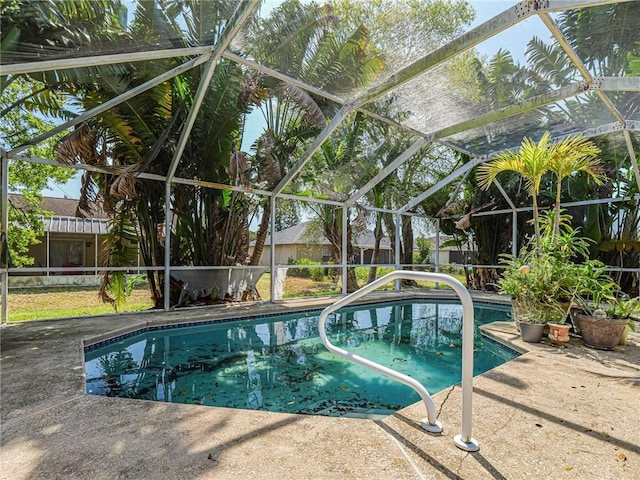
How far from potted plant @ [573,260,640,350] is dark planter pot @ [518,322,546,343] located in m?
0.50

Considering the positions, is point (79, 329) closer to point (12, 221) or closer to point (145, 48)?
point (145, 48)

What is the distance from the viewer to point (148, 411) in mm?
2465

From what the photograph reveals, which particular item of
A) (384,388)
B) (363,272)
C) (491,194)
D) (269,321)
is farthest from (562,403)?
(363,272)

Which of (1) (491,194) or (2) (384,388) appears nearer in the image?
(2) (384,388)

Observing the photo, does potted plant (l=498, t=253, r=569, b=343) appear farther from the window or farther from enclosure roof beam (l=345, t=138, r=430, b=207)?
the window

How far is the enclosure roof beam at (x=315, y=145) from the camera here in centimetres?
637

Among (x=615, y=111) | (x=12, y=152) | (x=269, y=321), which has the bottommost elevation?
(x=269, y=321)

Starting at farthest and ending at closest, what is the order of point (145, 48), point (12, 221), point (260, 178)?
point (12, 221), point (260, 178), point (145, 48)

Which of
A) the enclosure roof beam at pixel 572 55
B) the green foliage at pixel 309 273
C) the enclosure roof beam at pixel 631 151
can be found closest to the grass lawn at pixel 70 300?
the green foliage at pixel 309 273

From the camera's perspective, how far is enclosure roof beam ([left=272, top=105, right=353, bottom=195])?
637 centimetres

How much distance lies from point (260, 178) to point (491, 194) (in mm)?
8131

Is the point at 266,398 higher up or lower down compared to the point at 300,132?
lower down

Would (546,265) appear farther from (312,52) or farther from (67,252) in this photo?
(67,252)

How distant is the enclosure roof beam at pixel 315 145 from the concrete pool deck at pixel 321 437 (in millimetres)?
5037
